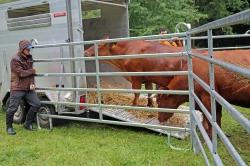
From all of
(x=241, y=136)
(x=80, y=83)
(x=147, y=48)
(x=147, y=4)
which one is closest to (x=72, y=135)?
(x=80, y=83)

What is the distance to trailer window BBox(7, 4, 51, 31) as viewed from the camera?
7.53 metres

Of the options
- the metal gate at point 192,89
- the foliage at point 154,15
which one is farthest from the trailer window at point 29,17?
the foliage at point 154,15

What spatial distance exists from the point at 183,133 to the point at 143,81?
182 centimetres

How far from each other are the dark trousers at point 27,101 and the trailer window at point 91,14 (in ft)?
7.63

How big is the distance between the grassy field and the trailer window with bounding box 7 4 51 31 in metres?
2.07

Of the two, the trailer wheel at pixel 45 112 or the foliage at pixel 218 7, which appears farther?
the foliage at pixel 218 7

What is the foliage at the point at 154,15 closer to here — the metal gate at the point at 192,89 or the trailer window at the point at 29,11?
the trailer window at the point at 29,11

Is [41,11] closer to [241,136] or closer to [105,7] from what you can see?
[105,7]

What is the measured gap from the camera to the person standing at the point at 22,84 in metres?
6.96

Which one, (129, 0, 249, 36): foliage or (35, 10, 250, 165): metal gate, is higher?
(129, 0, 249, 36): foliage

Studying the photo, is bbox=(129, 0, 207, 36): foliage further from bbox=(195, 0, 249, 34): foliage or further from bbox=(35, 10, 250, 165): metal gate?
bbox=(35, 10, 250, 165): metal gate

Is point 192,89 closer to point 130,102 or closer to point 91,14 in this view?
point 130,102

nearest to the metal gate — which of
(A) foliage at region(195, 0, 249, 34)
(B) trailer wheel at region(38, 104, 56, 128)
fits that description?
(B) trailer wheel at region(38, 104, 56, 128)

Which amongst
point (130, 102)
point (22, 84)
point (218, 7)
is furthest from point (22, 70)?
point (218, 7)
